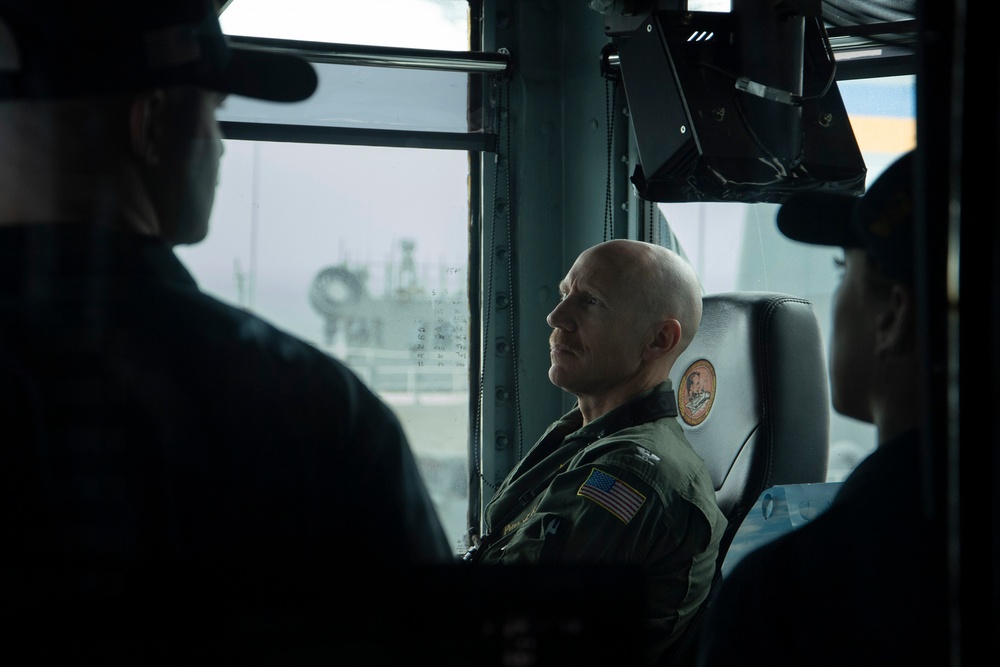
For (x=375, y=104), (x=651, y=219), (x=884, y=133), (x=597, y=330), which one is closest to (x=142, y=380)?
(x=375, y=104)

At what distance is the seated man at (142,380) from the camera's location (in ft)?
1.99

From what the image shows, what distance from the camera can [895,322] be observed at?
0.78 m

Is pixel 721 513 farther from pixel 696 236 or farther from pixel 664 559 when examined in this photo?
pixel 696 236

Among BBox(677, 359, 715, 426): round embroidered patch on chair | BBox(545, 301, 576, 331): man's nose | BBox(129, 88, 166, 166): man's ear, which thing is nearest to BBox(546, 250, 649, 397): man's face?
BBox(545, 301, 576, 331): man's nose

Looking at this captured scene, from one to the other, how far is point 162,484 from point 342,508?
0.13 m

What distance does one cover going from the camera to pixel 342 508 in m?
0.68

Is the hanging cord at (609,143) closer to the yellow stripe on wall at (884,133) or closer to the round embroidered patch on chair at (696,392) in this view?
the round embroidered patch on chair at (696,392)

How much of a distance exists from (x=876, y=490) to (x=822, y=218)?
26cm

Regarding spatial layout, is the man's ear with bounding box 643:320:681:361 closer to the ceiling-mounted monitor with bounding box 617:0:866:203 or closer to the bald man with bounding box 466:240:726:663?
the bald man with bounding box 466:240:726:663

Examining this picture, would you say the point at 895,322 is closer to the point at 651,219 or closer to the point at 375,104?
the point at 375,104

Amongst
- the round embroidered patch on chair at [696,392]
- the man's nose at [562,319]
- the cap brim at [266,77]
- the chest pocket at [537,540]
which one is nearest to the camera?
the cap brim at [266,77]

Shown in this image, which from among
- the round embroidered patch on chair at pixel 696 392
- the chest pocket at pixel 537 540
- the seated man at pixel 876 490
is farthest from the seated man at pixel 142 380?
the round embroidered patch on chair at pixel 696 392

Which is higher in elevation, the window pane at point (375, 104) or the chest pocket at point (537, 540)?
the window pane at point (375, 104)

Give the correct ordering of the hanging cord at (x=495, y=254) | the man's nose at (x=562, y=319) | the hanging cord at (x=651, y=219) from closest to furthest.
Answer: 1. the hanging cord at (x=495, y=254)
2. the man's nose at (x=562, y=319)
3. the hanging cord at (x=651, y=219)
